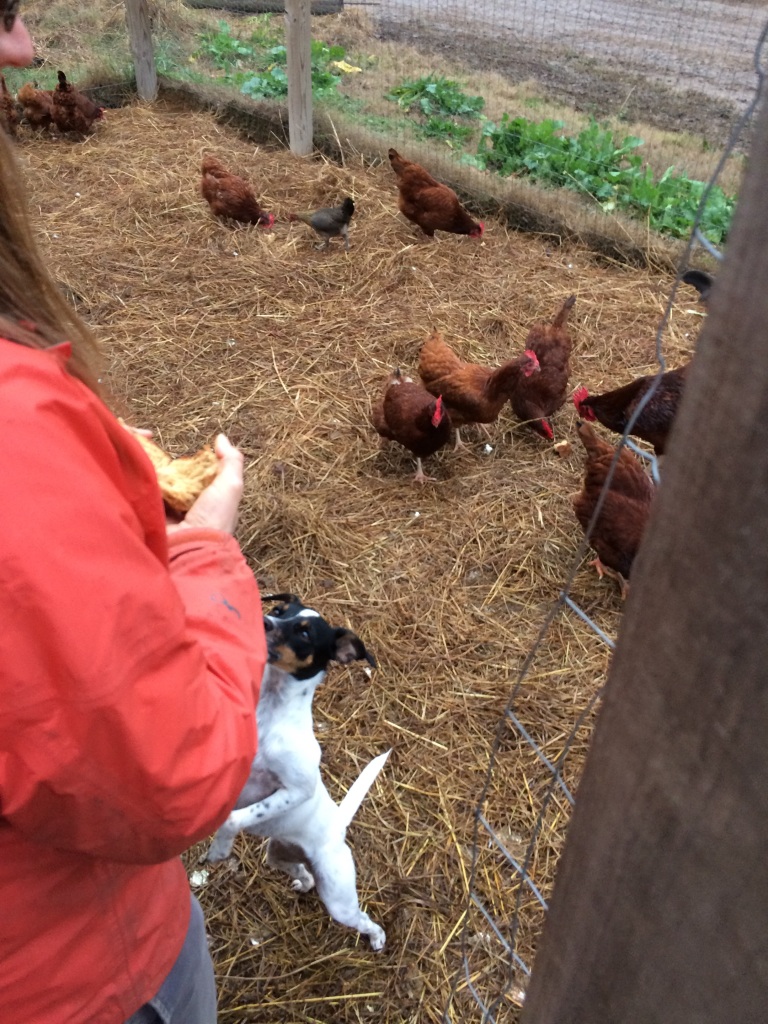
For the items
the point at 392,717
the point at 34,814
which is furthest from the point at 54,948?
the point at 392,717

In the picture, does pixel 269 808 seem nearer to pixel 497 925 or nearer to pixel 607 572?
pixel 497 925

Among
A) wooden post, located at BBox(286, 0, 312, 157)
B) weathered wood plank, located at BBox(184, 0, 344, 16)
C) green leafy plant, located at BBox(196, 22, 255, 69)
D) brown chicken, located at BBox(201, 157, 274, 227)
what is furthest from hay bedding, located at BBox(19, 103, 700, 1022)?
weathered wood plank, located at BBox(184, 0, 344, 16)

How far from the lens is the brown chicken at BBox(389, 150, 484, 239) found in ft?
19.6

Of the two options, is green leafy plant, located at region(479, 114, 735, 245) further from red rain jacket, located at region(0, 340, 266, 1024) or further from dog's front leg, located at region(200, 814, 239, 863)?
red rain jacket, located at region(0, 340, 266, 1024)

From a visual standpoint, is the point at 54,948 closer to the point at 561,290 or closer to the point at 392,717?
the point at 392,717

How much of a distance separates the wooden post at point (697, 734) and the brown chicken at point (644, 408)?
2655 mm

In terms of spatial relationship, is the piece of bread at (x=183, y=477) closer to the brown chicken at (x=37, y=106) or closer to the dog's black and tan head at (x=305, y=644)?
the dog's black and tan head at (x=305, y=644)

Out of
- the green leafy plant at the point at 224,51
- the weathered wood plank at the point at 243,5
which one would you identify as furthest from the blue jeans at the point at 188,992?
the weathered wood plank at the point at 243,5

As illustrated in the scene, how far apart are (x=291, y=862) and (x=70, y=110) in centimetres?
844

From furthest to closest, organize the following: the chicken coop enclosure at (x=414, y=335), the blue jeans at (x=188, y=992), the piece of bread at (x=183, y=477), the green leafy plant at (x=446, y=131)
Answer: the green leafy plant at (x=446, y=131) → the chicken coop enclosure at (x=414, y=335) → the piece of bread at (x=183, y=477) → the blue jeans at (x=188, y=992)

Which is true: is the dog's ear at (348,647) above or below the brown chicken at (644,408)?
above

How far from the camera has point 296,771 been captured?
1.83 m

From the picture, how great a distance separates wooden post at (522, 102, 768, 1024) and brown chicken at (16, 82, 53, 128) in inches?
366

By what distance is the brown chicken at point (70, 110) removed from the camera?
25.6 feet
